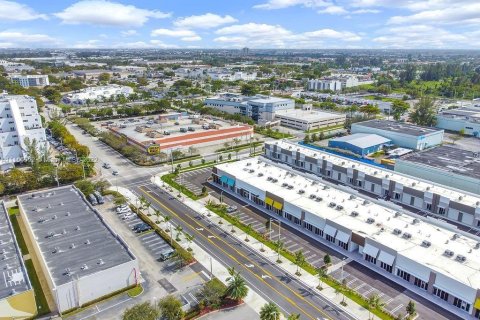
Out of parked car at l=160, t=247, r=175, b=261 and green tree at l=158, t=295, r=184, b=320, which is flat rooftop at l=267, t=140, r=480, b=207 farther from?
green tree at l=158, t=295, r=184, b=320

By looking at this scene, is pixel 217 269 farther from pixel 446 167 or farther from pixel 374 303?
pixel 446 167

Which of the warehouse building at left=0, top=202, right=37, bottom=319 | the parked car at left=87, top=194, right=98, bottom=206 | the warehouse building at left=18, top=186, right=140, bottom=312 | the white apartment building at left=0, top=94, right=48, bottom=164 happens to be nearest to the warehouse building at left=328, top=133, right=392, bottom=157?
the parked car at left=87, top=194, right=98, bottom=206

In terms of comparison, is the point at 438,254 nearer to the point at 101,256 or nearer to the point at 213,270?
the point at 213,270

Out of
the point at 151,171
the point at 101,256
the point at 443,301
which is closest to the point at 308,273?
the point at 443,301

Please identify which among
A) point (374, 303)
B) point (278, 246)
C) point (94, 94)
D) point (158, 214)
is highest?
point (94, 94)

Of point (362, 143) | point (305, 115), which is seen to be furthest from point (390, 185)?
point (305, 115)

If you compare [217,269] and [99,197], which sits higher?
[99,197]
